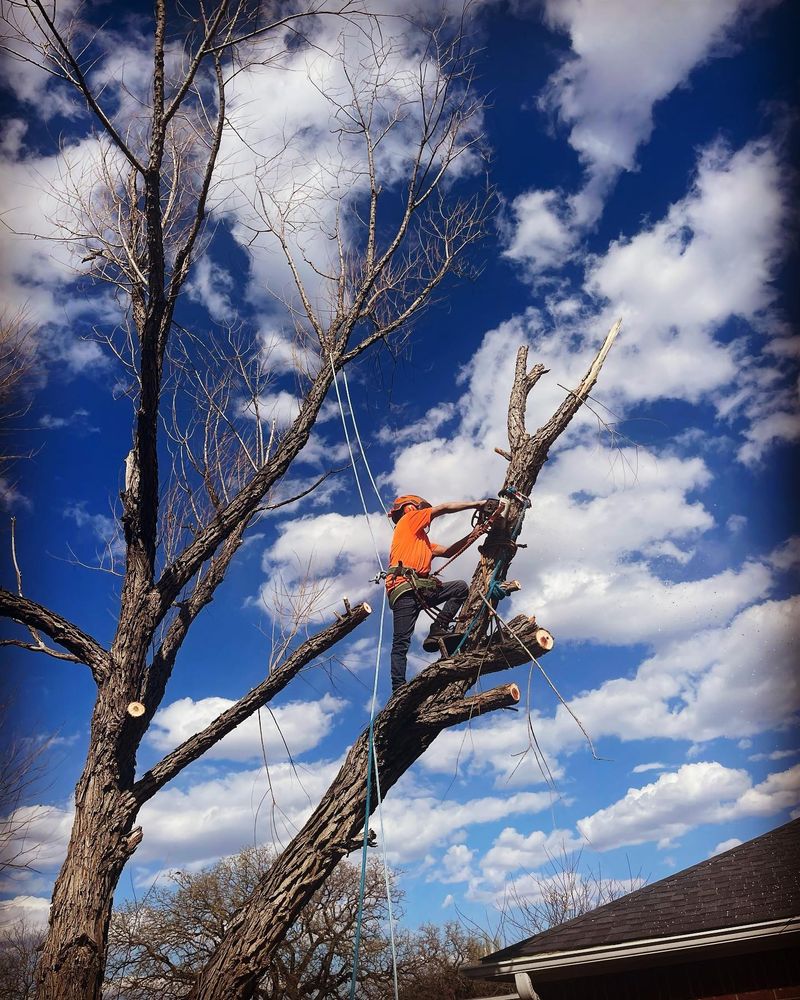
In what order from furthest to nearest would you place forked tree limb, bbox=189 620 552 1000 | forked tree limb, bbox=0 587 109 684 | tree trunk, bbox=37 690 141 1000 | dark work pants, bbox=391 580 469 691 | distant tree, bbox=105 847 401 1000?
distant tree, bbox=105 847 401 1000 < forked tree limb, bbox=0 587 109 684 < dark work pants, bbox=391 580 469 691 < tree trunk, bbox=37 690 141 1000 < forked tree limb, bbox=189 620 552 1000

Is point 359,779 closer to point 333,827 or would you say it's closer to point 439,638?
point 333,827

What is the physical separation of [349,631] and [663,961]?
3673 millimetres

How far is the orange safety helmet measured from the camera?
18.5 ft

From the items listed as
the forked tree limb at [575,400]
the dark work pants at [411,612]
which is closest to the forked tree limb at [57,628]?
the dark work pants at [411,612]

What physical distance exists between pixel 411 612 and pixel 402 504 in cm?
93

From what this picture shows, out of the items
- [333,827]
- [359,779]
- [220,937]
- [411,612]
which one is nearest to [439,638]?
[411,612]

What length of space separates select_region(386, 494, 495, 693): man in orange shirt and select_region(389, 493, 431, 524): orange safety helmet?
52 millimetres

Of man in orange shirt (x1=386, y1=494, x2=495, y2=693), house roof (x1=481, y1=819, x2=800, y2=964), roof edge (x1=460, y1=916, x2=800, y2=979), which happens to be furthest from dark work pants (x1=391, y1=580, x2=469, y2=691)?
house roof (x1=481, y1=819, x2=800, y2=964)

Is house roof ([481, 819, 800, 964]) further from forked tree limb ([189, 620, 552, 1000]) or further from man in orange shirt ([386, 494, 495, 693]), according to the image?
man in orange shirt ([386, 494, 495, 693])

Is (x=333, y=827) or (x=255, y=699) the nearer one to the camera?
(x=333, y=827)

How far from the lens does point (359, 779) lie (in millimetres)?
4512

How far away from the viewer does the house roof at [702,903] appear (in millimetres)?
5777

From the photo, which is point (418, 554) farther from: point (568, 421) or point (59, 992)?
point (59, 992)

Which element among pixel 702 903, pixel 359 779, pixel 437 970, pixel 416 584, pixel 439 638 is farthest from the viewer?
pixel 437 970
